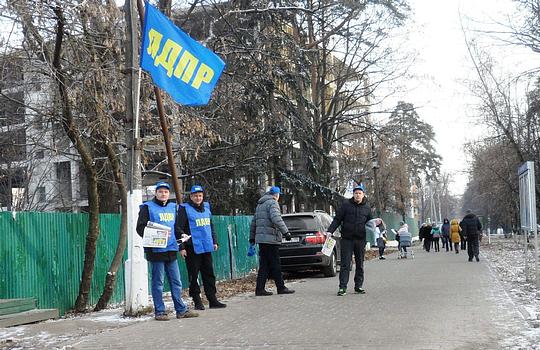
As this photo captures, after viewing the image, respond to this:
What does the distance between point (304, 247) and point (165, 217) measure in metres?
7.48

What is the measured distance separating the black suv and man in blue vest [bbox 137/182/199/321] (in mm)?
6966

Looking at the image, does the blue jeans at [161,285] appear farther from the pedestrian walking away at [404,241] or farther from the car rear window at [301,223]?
the pedestrian walking away at [404,241]

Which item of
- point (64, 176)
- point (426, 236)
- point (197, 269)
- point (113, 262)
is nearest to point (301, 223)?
point (113, 262)

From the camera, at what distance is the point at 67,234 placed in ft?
36.1

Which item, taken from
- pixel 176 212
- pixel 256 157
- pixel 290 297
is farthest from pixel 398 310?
pixel 256 157

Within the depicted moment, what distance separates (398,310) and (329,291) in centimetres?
319

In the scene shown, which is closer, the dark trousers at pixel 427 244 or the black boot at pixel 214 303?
the black boot at pixel 214 303

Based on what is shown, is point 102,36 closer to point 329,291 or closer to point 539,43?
point 329,291

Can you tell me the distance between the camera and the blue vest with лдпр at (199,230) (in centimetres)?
958

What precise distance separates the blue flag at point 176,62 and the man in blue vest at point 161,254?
6.78 feet

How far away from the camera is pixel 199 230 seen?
9617mm

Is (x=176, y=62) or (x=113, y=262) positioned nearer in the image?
(x=176, y=62)

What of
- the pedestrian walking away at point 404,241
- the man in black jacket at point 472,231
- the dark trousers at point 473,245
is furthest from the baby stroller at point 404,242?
the man in black jacket at point 472,231

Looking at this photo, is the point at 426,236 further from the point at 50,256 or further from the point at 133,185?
the point at 133,185
